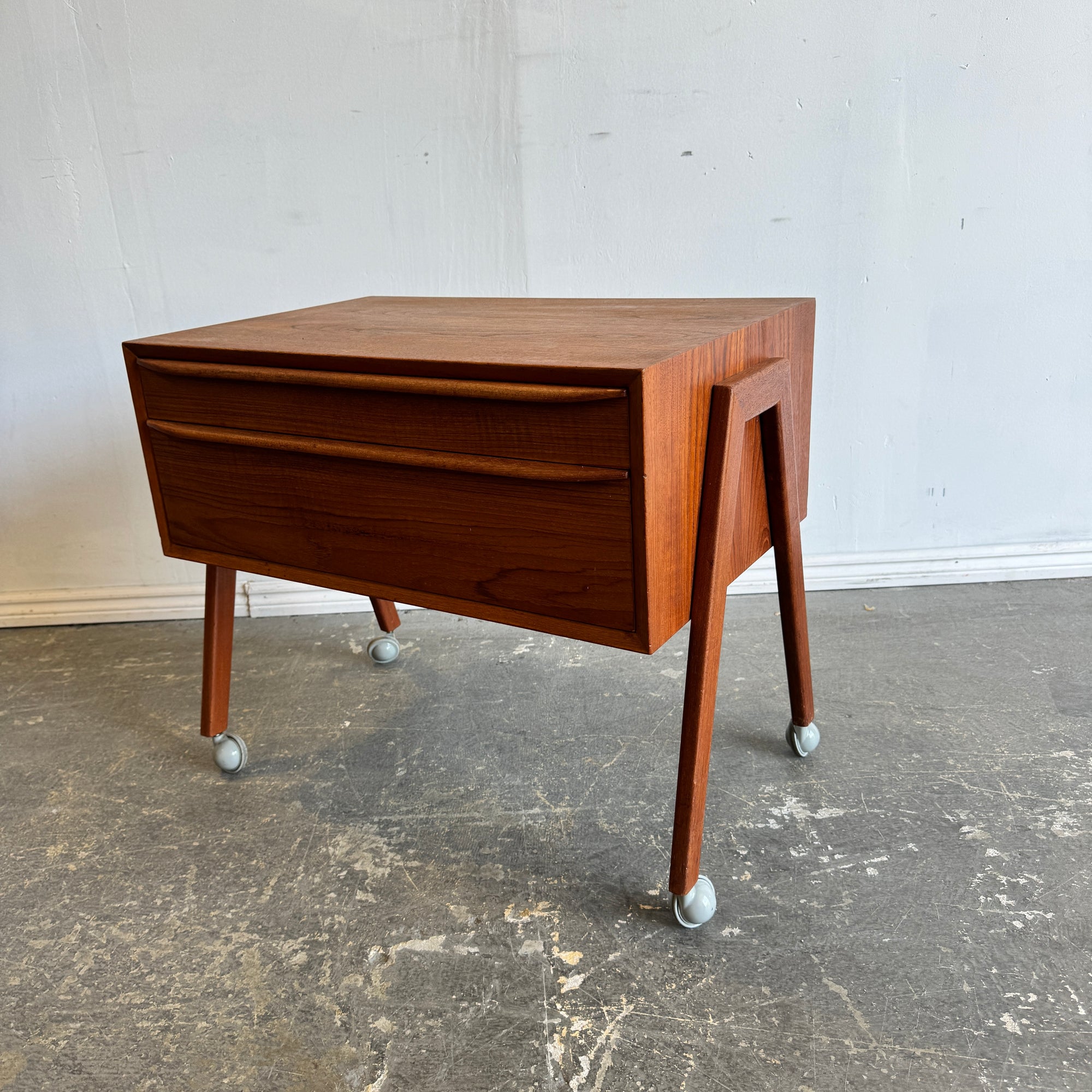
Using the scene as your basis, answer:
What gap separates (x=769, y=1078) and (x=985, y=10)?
1.85 m

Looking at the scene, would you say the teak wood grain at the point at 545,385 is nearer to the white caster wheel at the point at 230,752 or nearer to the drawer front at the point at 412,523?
the drawer front at the point at 412,523

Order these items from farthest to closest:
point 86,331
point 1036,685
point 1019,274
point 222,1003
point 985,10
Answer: point 86,331 → point 1019,274 → point 985,10 → point 1036,685 → point 222,1003

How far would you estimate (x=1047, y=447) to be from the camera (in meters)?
2.06

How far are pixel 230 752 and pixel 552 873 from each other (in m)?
0.60

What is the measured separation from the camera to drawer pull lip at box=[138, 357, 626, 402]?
0.97m

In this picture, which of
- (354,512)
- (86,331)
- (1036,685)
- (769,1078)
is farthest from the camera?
(86,331)

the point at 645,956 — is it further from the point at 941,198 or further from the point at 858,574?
the point at 941,198

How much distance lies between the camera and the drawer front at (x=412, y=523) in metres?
1.03

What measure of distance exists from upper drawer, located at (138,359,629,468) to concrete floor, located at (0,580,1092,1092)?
60 centimetres

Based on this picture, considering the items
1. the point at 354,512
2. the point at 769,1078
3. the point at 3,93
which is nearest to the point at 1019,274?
the point at 354,512

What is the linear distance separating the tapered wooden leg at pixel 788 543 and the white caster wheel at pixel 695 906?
1.33ft

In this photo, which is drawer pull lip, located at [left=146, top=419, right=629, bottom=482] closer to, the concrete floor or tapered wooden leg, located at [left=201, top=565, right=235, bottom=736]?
tapered wooden leg, located at [left=201, top=565, right=235, bottom=736]

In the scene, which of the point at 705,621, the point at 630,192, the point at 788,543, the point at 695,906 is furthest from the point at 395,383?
the point at 630,192

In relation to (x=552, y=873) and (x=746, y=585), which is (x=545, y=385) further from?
(x=746, y=585)
